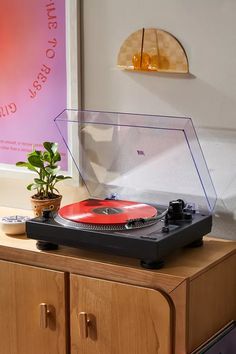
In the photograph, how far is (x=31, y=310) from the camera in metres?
1.95

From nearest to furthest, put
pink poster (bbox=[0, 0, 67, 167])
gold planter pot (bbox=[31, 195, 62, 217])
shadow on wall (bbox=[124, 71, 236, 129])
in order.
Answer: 1. shadow on wall (bbox=[124, 71, 236, 129])
2. gold planter pot (bbox=[31, 195, 62, 217])
3. pink poster (bbox=[0, 0, 67, 167])

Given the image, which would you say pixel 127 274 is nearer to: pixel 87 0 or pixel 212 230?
pixel 212 230

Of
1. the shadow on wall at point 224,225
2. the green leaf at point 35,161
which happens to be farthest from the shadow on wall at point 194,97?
the green leaf at point 35,161

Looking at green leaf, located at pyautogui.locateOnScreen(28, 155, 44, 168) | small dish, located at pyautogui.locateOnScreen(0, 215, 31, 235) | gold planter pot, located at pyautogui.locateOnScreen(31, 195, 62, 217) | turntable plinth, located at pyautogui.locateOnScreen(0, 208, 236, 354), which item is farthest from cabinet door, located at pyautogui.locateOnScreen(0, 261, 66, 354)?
green leaf, located at pyautogui.locateOnScreen(28, 155, 44, 168)

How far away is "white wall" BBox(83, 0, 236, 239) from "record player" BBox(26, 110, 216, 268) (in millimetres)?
57

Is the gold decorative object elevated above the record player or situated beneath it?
elevated above

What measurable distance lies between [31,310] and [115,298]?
0.28 meters

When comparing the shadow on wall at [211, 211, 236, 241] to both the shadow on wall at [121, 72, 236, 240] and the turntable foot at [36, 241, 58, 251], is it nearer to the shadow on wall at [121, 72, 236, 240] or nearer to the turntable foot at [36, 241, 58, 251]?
the shadow on wall at [121, 72, 236, 240]

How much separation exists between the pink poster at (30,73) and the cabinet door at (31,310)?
0.52m

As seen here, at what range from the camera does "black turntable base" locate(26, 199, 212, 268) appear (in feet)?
5.75

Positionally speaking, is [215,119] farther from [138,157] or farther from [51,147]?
[51,147]

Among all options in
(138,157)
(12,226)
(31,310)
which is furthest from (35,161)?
(31,310)

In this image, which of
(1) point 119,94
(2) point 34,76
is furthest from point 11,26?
(1) point 119,94

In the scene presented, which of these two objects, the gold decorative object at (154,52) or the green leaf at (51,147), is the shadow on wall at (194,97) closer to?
the gold decorative object at (154,52)
